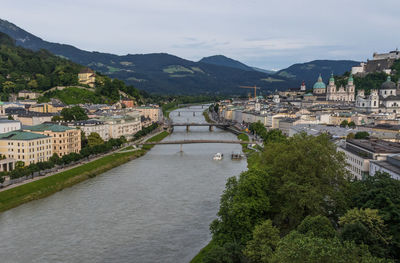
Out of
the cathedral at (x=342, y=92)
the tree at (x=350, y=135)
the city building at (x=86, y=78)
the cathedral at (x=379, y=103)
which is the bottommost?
the tree at (x=350, y=135)

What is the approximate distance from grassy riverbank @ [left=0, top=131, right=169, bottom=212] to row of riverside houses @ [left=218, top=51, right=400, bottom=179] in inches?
543

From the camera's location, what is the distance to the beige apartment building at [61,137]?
98.5 feet

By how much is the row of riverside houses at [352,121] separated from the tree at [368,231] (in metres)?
5.79

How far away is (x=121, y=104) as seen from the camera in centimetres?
6100

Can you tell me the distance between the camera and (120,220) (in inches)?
717

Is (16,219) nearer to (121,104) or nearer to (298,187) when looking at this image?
(298,187)

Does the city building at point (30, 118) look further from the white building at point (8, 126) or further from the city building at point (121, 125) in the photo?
the white building at point (8, 126)

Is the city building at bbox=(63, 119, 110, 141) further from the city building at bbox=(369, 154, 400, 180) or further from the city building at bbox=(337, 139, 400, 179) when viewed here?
the city building at bbox=(369, 154, 400, 180)

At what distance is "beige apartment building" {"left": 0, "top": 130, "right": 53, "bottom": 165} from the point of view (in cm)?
2650

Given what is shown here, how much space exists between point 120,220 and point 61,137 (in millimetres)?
13804

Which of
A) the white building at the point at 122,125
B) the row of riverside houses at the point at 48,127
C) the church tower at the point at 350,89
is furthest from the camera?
the church tower at the point at 350,89

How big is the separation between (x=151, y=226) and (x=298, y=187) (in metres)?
6.28

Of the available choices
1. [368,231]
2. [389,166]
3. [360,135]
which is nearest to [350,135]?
[360,135]

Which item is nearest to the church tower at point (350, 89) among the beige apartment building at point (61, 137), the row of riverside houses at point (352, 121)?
the row of riverside houses at point (352, 121)
